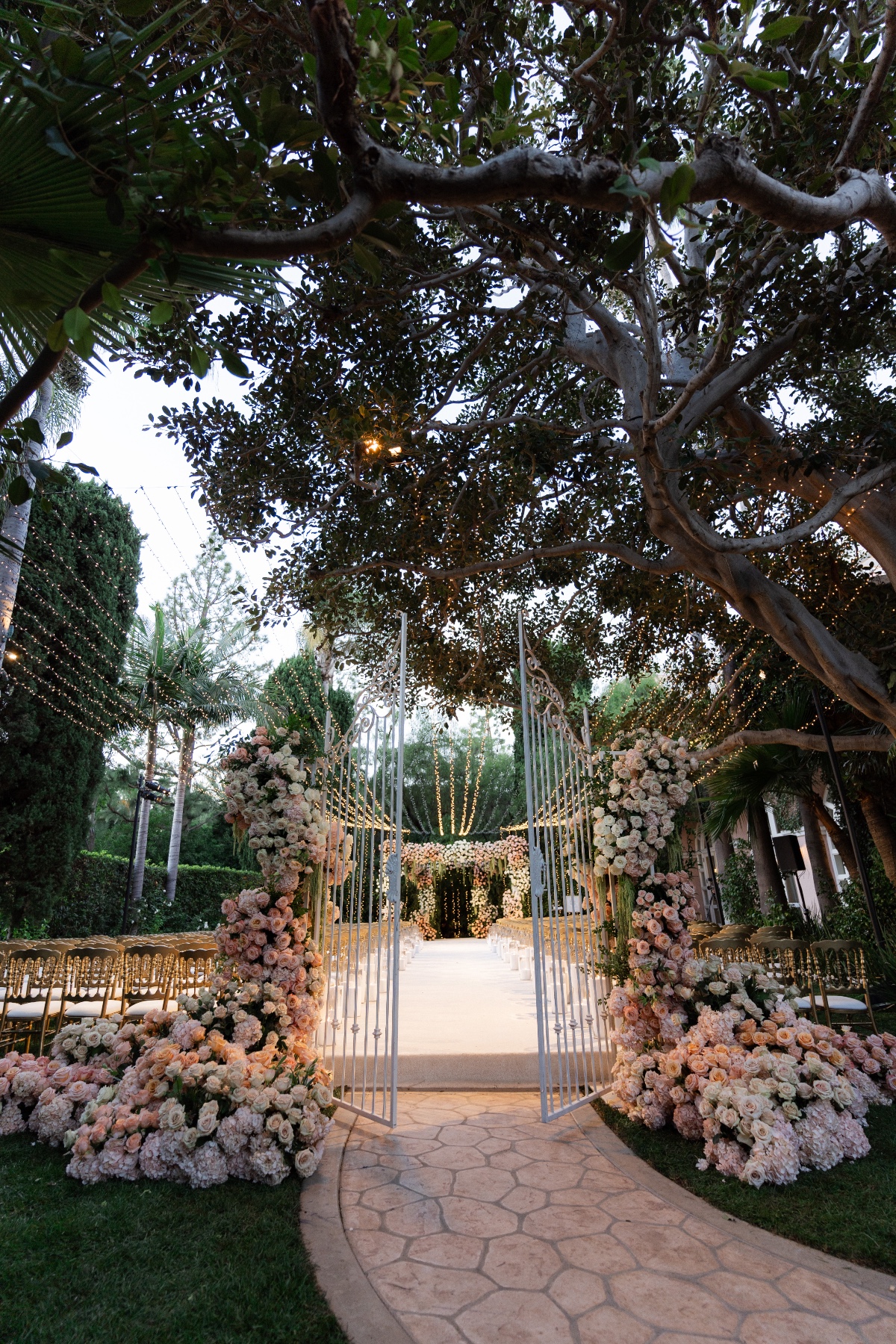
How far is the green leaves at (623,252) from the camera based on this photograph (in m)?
1.40

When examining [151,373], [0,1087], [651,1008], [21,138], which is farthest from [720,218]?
[0,1087]

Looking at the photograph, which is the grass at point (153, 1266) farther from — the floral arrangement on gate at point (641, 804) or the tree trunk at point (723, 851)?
Result: the tree trunk at point (723, 851)

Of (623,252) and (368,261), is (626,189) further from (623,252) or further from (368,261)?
(368,261)

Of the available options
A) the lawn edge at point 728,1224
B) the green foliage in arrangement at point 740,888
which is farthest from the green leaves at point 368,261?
the green foliage in arrangement at point 740,888

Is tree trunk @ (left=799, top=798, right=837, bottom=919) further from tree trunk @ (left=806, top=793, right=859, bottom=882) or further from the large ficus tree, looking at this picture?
the large ficus tree

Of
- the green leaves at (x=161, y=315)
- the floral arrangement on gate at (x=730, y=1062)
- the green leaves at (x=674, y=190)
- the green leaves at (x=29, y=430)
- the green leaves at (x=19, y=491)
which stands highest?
the green leaves at (x=674, y=190)

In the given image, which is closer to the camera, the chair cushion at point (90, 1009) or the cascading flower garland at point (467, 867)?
the chair cushion at point (90, 1009)

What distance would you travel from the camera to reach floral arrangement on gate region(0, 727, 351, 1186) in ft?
12.3

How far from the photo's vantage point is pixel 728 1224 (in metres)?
A: 3.34

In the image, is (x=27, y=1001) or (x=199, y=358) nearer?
(x=199, y=358)

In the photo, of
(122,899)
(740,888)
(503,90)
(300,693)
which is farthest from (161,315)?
(300,693)

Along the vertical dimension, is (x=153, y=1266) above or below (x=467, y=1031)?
below

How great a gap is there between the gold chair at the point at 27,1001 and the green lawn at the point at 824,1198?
15.2ft

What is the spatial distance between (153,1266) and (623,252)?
12.3 ft
